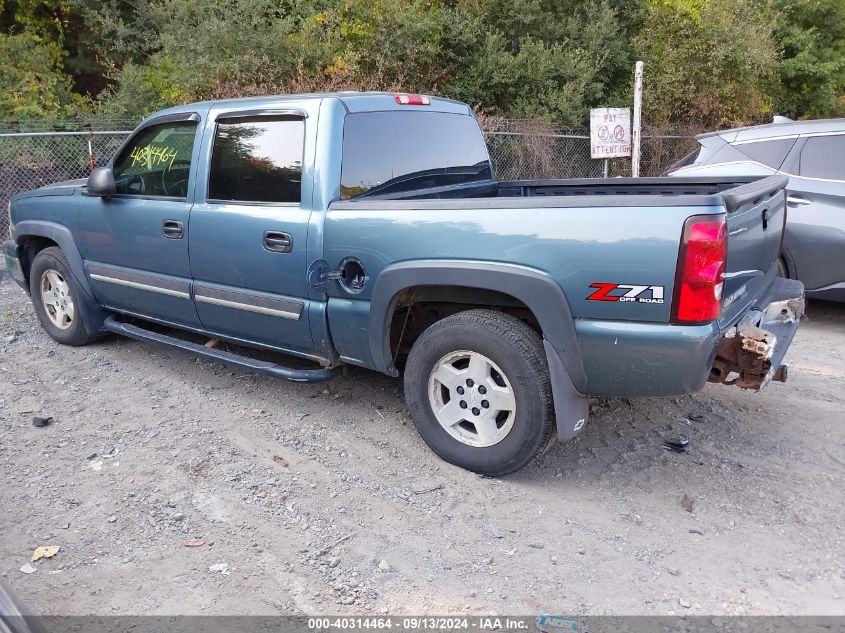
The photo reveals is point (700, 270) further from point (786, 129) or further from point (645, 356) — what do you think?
point (786, 129)

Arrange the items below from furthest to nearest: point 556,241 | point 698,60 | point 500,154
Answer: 1. point 698,60
2. point 500,154
3. point 556,241

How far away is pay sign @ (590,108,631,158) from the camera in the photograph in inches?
422

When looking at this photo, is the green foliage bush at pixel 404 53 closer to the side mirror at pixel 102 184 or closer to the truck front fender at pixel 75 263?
the truck front fender at pixel 75 263

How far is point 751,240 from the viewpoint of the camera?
3584mm

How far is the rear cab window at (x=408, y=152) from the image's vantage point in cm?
414

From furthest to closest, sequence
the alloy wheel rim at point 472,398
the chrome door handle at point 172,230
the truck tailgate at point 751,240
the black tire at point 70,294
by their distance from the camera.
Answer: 1. the black tire at point 70,294
2. the chrome door handle at point 172,230
3. the alloy wheel rim at point 472,398
4. the truck tailgate at point 751,240

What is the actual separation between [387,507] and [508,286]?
124 cm

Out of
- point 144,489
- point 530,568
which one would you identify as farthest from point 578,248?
point 144,489

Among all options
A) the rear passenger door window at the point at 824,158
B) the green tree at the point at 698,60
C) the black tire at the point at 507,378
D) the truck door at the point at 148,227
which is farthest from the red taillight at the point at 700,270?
the green tree at the point at 698,60

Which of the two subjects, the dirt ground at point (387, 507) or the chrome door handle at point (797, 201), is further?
the chrome door handle at point (797, 201)

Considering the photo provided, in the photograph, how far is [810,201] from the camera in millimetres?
6391

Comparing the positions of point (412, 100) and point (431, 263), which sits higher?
point (412, 100)

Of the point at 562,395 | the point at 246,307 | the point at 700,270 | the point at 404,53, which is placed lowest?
the point at 562,395

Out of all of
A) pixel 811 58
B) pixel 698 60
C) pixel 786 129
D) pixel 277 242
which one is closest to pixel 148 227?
pixel 277 242
